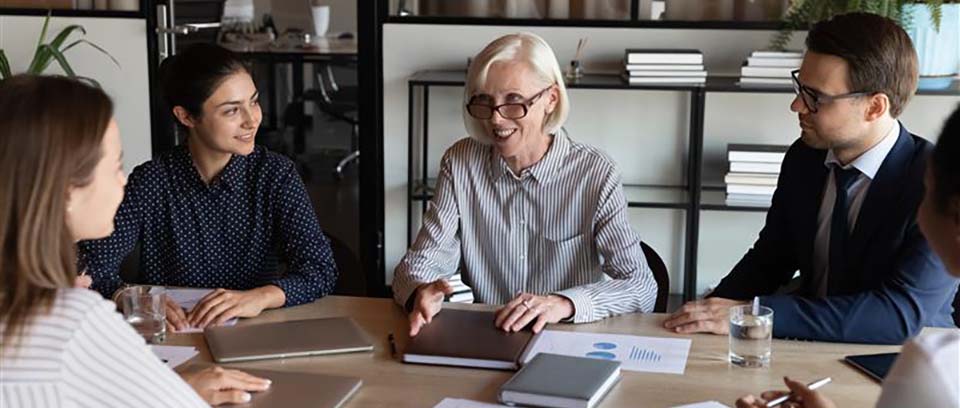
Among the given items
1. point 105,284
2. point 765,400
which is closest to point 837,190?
point 765,400

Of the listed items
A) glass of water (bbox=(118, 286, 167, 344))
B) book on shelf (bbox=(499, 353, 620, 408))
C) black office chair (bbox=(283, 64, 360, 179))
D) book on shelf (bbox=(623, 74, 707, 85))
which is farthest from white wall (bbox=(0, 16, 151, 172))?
book on shelf (bbox=(499, 353, 620, 408))

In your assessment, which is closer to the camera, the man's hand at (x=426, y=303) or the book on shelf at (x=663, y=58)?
the man's hand at (x=426, y=303)

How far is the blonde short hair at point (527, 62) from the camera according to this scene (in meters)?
2.64

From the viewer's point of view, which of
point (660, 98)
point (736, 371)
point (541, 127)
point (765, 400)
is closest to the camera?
point (765, 400)

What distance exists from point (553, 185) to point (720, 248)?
6.62 ft

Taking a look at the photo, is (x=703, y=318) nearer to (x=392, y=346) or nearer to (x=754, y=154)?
(x=392, y=346)

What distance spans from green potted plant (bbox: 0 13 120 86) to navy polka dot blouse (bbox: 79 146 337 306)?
1.89m

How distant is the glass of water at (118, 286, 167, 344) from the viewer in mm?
2166

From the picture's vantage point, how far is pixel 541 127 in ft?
8.84

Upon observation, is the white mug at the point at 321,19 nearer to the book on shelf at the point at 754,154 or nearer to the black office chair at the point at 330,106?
the black office chair at the point at 330,106

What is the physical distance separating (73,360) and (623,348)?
102 centimetres

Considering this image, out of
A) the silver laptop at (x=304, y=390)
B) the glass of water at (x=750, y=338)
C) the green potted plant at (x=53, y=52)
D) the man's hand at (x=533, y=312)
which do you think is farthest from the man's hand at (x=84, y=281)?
the green potted plant at (x=53, y=52)

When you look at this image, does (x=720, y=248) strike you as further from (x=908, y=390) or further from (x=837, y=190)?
(x=908, y=390)

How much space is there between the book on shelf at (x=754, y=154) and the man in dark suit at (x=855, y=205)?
1.49 meters
